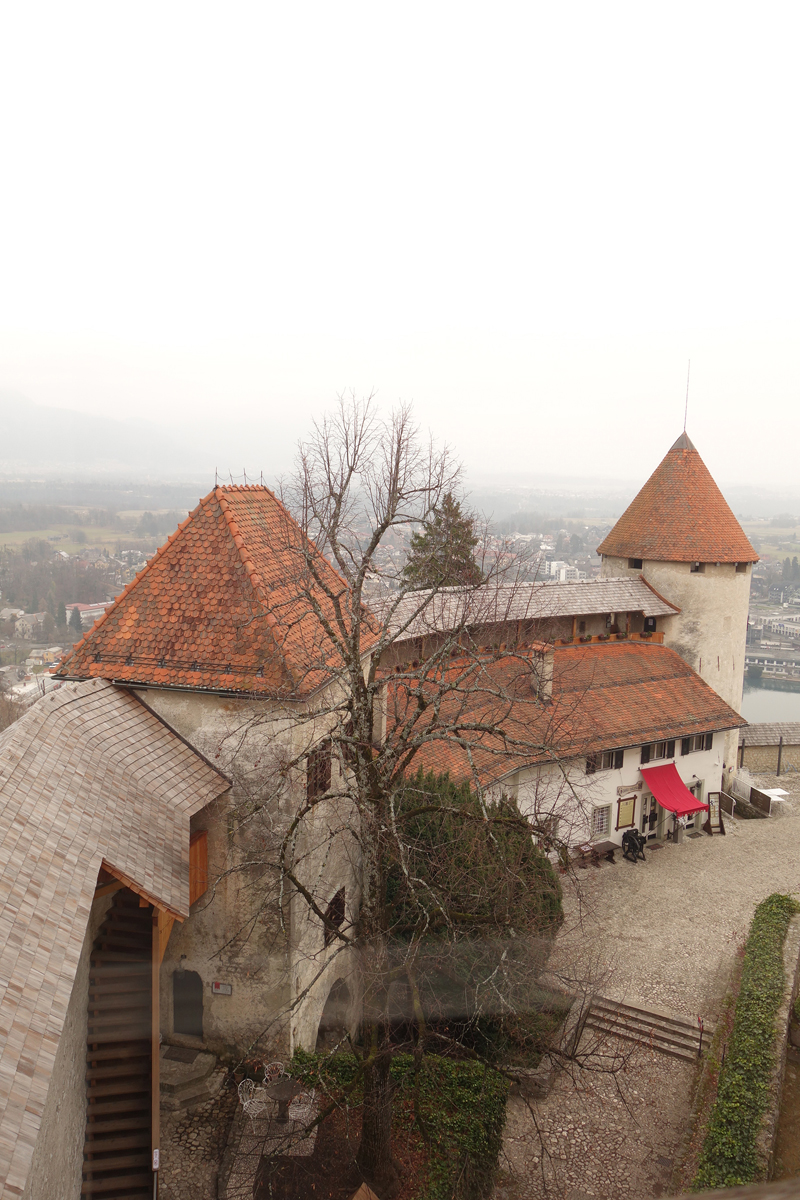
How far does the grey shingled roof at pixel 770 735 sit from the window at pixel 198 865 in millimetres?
28405

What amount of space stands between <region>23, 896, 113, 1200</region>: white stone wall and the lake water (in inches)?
2465

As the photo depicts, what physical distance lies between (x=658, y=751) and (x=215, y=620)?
55.5ft

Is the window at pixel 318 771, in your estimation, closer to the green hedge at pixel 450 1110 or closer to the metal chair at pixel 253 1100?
the green hedge at pixel 450 1110

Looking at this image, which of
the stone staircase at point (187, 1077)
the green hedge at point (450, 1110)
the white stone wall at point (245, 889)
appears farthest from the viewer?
the white stone wall at point (245, 889)

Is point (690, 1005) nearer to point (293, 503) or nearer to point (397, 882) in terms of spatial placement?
point (397, 882)

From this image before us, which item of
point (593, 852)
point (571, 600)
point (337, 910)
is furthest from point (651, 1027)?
point (571, 600)

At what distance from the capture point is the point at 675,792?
81.0 ft

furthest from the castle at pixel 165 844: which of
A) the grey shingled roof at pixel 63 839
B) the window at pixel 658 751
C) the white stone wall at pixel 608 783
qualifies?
the window at pixel 658 751

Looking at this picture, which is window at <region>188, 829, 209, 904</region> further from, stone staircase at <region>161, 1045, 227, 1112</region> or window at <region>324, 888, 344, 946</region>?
stone staircase at <region>161, 1045, 227, 1112</region>

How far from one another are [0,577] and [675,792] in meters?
68.4

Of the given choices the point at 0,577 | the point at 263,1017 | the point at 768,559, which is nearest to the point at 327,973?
the point at 263,1017

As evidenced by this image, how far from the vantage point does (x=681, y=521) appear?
94.3 ft

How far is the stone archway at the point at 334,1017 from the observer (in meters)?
14.8

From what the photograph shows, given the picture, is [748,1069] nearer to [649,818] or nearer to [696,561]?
[649,818]
